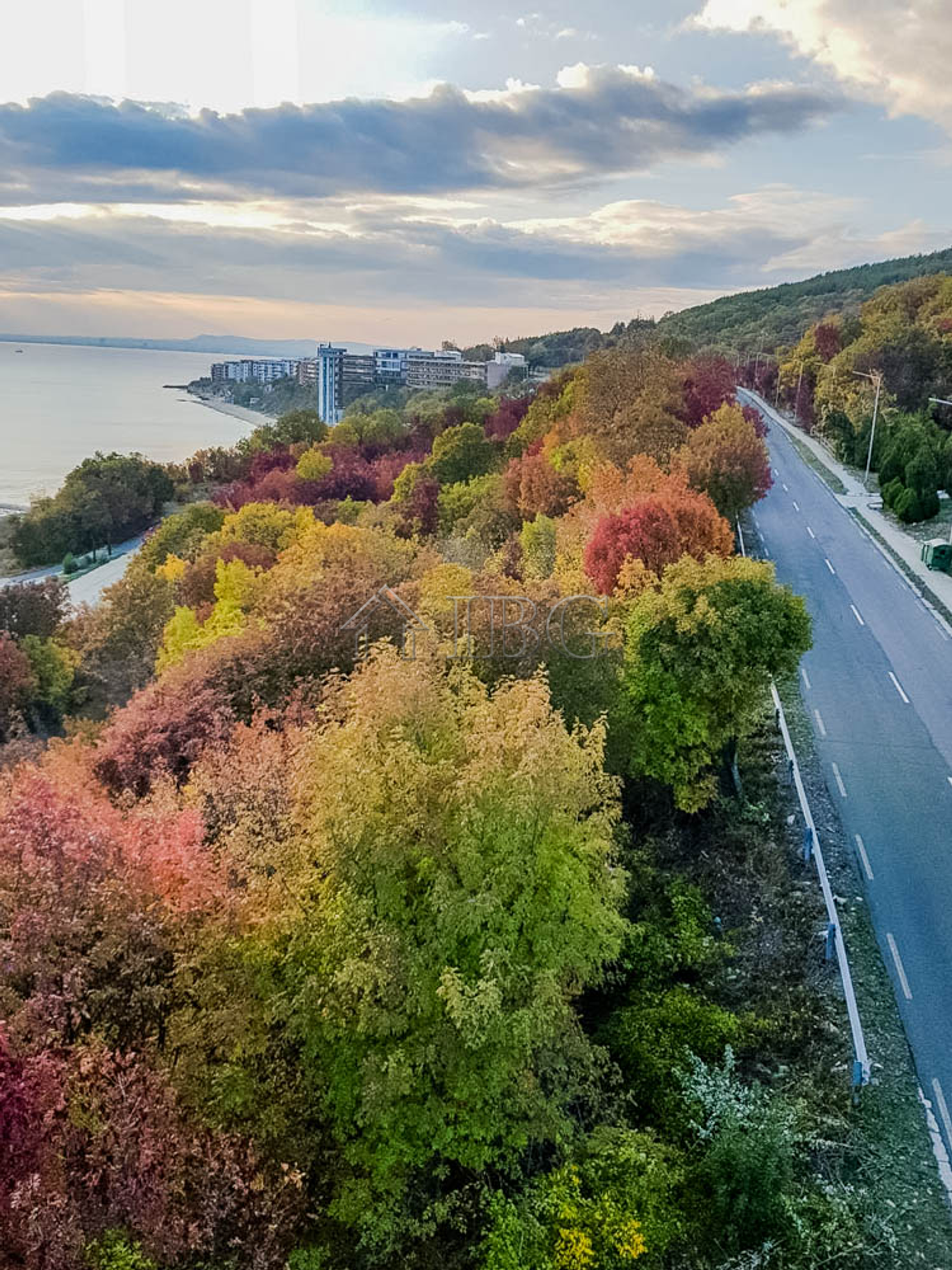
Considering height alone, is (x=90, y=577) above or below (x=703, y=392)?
below

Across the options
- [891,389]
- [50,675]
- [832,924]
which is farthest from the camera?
[891,389]

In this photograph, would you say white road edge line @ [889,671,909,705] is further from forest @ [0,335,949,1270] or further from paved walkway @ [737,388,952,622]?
forest @ [0,335,949,1270]

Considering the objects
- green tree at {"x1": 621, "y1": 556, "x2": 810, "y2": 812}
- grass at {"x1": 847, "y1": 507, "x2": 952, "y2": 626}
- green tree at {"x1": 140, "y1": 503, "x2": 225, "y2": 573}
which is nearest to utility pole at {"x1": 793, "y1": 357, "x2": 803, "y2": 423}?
grass at {"x1": 847, "y1": 507, "x2": 952, "y2": 626}

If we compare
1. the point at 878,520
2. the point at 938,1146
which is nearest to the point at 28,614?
the point at 878,520

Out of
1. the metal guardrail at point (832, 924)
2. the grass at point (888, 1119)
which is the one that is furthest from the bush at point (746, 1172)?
the metal guardrail at point (832, 924)

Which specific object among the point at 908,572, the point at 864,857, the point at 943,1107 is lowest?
the point at 943,1107

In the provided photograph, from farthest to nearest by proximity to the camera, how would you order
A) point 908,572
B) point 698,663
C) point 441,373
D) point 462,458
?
point 441,373, point 462,458, point 908,572, point 698,663

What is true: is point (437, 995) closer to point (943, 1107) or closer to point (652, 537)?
point (943, 1107)
